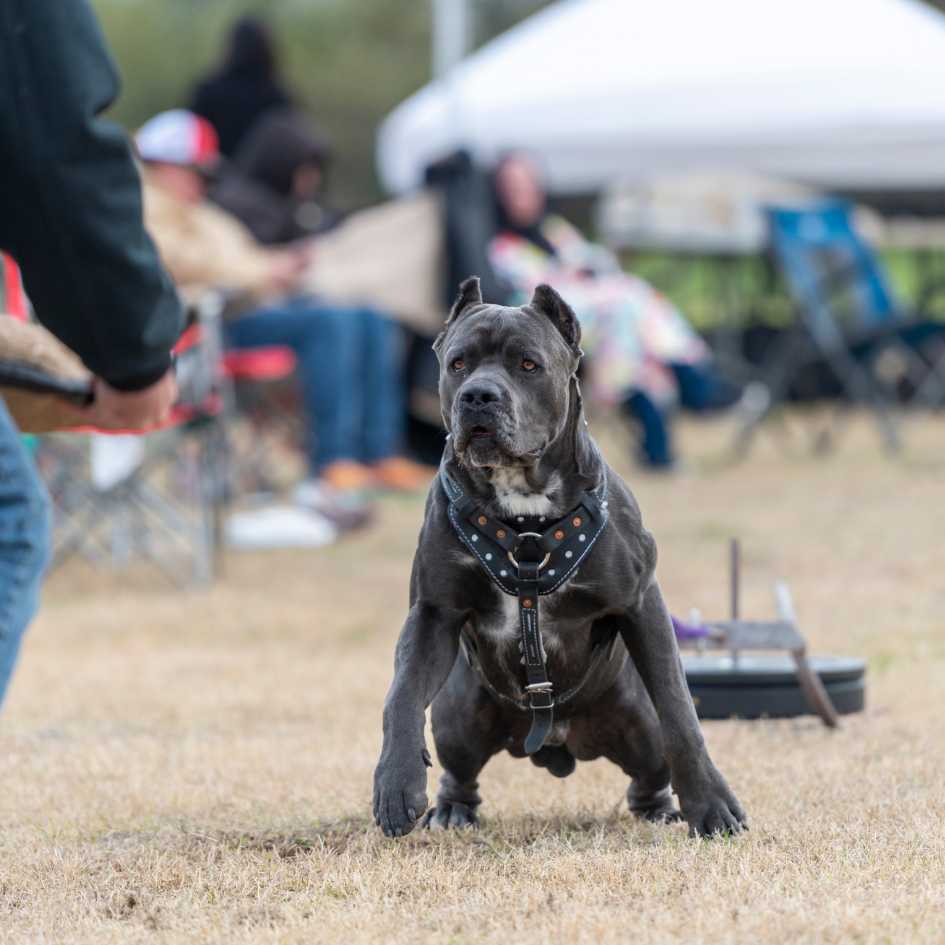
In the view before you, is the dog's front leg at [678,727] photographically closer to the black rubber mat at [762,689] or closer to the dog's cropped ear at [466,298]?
the dog's cropped ear at [466,298]

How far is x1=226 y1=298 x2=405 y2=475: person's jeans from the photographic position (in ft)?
31.4

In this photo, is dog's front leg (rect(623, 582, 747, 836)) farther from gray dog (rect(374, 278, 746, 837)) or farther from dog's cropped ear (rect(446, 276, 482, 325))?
dog's cropped ear (rect(446, 276, 482, 325))

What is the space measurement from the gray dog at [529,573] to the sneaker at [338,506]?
5194 millimetres

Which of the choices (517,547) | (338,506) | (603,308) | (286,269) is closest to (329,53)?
(603,308)

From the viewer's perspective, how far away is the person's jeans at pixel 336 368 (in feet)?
31.4

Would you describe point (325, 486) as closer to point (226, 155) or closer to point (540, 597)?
point (226, 155)

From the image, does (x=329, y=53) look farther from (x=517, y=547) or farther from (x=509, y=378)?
(x=517, y=547)

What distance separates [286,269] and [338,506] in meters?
1.68

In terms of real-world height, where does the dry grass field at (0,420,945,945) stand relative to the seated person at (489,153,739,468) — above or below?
above

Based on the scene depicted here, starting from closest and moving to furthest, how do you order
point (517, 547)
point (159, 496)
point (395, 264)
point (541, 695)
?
point (517, 547)
point (541, 695)
point (159, 496)
point (395, 264)

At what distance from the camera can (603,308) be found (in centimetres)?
1055

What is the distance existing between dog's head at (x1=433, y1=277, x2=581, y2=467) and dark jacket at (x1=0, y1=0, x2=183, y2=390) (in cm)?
80

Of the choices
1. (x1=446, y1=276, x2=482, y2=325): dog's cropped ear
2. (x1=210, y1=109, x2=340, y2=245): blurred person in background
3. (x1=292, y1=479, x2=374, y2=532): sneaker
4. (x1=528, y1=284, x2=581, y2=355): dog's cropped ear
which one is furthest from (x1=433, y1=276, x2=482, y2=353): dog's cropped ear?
(x1=210, y1=109, x2=340, y2=245): blurred person in background

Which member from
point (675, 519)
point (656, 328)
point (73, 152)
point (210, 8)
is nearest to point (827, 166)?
point (656, 328)
